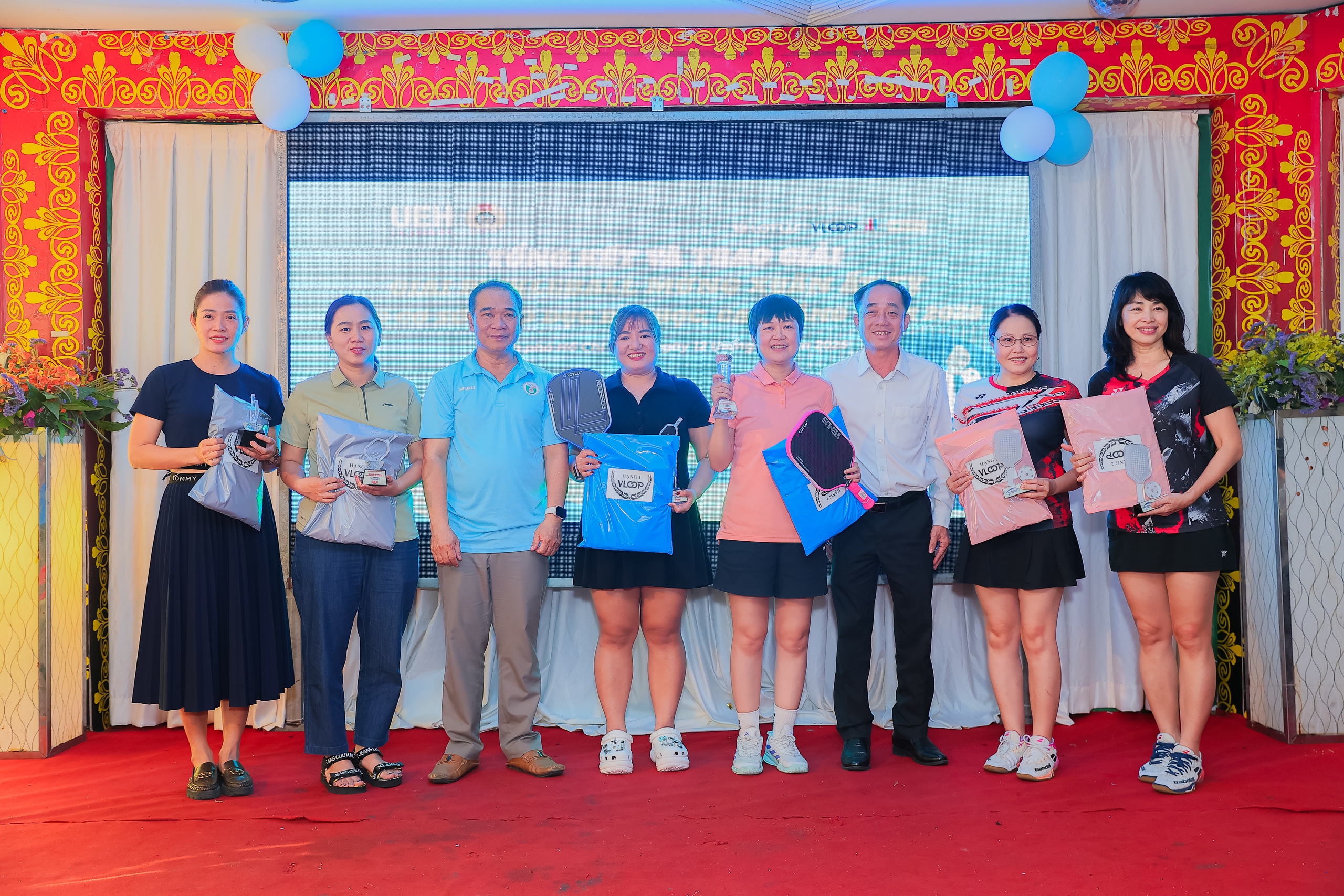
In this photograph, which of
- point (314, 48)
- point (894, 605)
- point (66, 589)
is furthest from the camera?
point (314, 48)

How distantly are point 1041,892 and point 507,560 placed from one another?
1.89 m

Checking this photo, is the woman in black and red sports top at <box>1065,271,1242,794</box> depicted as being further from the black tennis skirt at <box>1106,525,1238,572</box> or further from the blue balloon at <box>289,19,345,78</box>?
the blue balloon at <box>289,19,345,78</box>

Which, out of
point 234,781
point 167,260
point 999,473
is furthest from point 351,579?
point 999,473

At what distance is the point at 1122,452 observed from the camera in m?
2.93

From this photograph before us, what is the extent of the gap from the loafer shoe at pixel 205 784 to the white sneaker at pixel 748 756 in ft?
5.75

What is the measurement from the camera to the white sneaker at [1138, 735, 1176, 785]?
2.95 meters

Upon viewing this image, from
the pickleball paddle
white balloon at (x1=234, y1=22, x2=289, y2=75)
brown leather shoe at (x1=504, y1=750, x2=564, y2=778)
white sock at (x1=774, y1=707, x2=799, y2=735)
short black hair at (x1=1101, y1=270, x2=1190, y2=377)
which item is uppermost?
white balloon at (x1=234, y1=22, x2=289, y2=75)

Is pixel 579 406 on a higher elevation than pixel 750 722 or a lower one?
higher

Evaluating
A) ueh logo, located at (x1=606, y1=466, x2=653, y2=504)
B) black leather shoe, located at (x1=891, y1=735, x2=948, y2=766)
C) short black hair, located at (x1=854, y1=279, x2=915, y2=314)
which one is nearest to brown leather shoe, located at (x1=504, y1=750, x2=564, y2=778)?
ueh logo, located at (x1=606, y1=466, x2=653, y2=504)

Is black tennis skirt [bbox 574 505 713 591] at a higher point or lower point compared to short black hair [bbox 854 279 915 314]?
lower

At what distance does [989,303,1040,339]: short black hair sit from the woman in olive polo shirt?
82.2 inches

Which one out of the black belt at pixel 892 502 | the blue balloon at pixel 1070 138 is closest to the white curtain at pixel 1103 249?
the blue balloon at pixel 1070 138

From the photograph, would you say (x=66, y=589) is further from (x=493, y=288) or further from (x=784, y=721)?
(x=784, y=721)

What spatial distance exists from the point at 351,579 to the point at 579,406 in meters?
0.98
